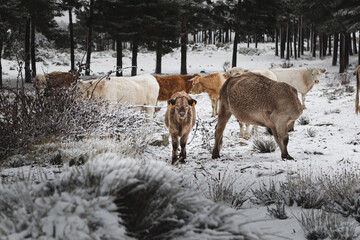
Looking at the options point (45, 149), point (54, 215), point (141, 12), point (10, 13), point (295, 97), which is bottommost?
point (45, 149)

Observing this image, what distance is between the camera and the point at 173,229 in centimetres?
176

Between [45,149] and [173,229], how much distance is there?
3.12 m

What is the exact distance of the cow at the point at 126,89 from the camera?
794cm

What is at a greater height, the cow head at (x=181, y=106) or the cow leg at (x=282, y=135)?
the cow head at (x=181, y=106)

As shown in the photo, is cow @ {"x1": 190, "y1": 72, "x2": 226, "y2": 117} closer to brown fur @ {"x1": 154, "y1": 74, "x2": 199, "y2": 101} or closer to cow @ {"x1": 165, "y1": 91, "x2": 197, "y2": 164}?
brown fur @ {"x1": 154, "y1": 74, "x2": 199, "y2": 101}

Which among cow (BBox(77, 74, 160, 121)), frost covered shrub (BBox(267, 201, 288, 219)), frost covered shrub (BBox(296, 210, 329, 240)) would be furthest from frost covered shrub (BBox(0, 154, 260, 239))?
cow (BBox(77, 74, 160, 121))

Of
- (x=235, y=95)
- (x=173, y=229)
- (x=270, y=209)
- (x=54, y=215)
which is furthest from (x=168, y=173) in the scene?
(x=235, y=95)

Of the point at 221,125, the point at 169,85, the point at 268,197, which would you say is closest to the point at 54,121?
the point at 221,125

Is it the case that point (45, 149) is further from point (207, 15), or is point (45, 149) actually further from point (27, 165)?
point (207, 15)

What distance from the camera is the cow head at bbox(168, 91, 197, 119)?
529 centimetres

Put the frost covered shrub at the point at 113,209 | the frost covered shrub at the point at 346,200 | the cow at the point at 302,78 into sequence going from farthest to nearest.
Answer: the cow at the point at 302,78
the frost covered shrub at the point at 346,200
the frost covered shrub at the point at 113,209

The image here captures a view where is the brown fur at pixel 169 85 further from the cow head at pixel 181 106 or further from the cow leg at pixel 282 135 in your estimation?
the cow leg at pixel 282 135

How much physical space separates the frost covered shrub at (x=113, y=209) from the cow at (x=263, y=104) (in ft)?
10.8

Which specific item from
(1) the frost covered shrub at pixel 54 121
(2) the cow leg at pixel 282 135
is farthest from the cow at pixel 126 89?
(2) the cow leg at pixel 282 135
